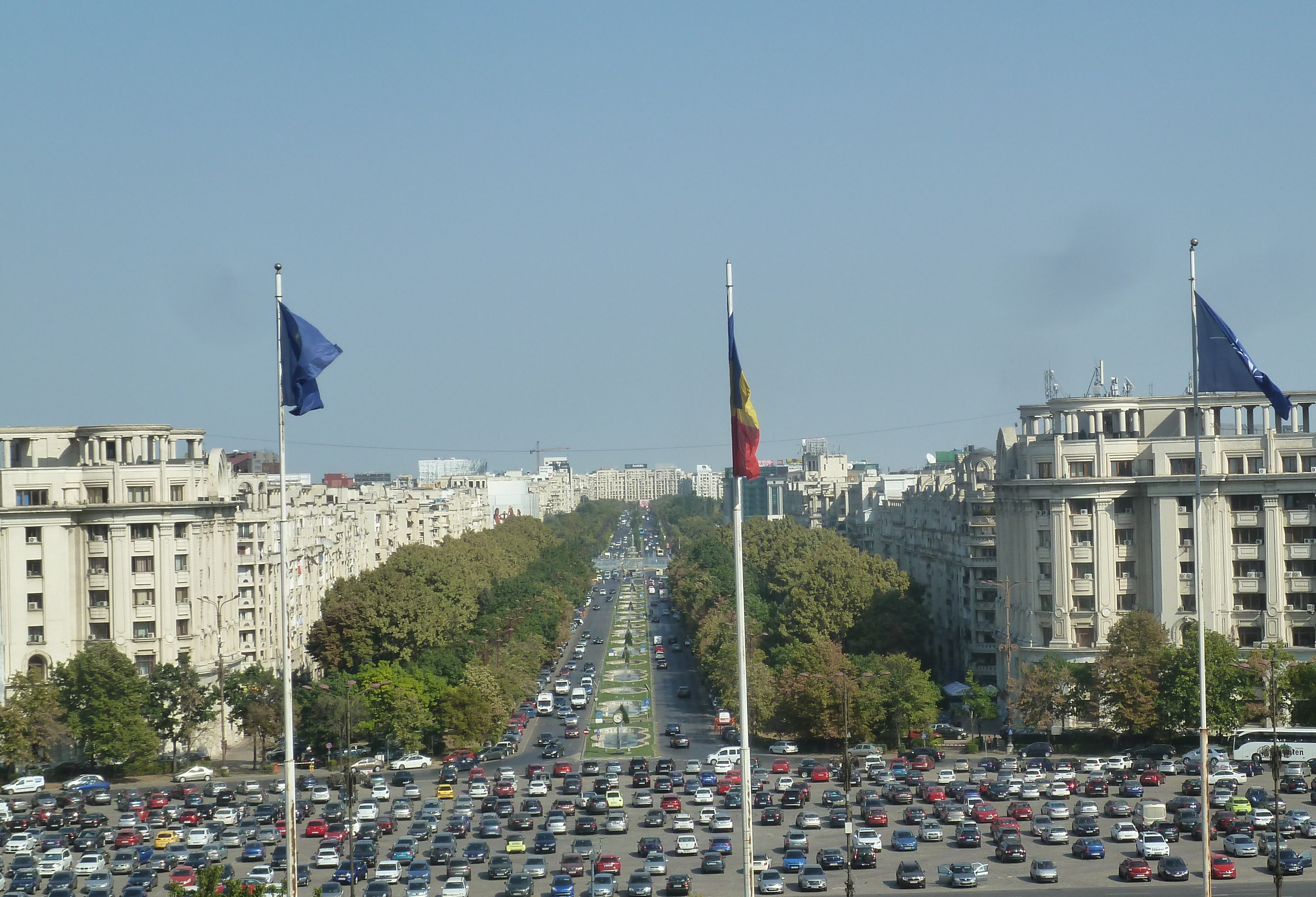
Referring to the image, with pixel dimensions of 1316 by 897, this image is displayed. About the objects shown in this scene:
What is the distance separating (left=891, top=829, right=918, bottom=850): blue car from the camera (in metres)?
50.4

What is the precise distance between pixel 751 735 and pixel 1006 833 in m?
28.1

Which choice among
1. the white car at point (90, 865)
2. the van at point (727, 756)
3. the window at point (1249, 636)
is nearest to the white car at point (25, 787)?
the white car at point (90, 865)

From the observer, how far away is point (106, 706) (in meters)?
67.8

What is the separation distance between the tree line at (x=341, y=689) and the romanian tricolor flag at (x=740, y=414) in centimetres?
3935

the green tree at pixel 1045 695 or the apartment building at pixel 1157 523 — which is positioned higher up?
the apartment building at pixel 1157 523

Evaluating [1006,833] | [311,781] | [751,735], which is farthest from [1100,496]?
[311,781]

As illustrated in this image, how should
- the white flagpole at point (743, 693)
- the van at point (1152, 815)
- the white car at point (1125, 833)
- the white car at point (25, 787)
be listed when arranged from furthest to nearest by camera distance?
the white car at point (25, 787), the van at point (1152, 815), the white car at point (1125, 833), the white flagpole at point (743, 693)

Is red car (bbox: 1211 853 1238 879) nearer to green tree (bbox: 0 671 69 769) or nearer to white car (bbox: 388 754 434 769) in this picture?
white car (bbox: 388 754 434 769)

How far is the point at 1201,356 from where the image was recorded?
27578 millimetres

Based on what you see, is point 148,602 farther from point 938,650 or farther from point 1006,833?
point 938,650

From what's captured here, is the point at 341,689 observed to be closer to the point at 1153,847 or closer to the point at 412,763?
the point at 412,763

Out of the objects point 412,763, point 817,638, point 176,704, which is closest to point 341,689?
point 412,763

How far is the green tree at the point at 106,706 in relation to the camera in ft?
221

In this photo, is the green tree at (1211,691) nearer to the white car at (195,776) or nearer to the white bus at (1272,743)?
the white bus at (1272,743)
